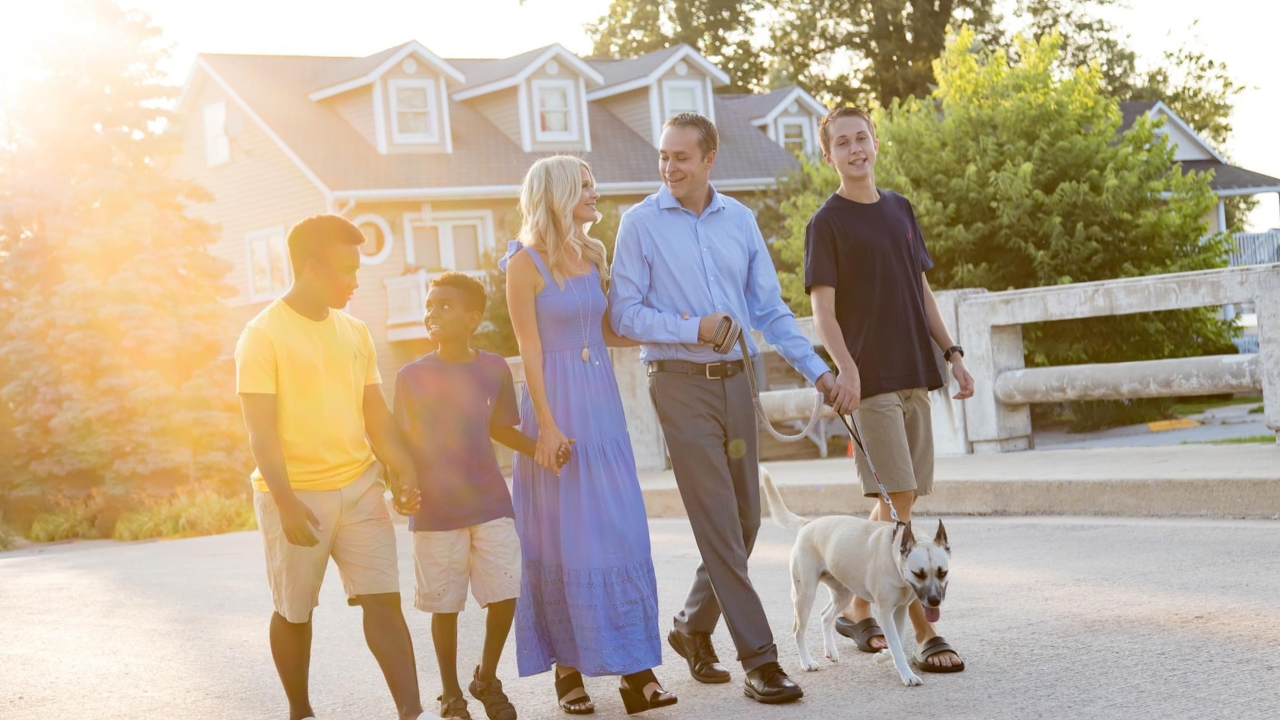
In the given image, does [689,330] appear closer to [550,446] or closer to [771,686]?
[550,446]

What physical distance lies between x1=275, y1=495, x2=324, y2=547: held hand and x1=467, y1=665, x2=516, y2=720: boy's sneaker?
107 centimetres

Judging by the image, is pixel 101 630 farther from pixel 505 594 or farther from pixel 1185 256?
pixel 1185 256

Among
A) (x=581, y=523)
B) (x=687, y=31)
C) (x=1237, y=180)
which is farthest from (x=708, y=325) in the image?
(x=687, y=31)

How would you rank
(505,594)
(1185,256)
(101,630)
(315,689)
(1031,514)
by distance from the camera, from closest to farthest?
(505,594) → (315,689) → (101,630) → (1031,514) → (1185,256)

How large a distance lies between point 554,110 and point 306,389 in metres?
30.4

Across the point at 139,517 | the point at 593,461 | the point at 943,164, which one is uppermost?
the point at 943,164

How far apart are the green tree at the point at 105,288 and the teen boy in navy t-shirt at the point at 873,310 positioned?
18.9 metres

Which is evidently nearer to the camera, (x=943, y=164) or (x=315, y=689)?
(x=315, y=689)

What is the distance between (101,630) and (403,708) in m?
4.82

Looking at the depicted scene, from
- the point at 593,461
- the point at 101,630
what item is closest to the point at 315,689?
the point at 593,461

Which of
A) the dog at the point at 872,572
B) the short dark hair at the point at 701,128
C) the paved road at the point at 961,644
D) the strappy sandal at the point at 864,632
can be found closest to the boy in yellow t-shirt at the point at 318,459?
the paved road at the point at 961,644

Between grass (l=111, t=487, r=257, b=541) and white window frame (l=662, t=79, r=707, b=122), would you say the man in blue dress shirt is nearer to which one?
grass (l=111, t=487, r=257, b=541)

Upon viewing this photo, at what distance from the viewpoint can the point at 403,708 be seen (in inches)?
210

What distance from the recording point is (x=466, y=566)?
5891 mm
